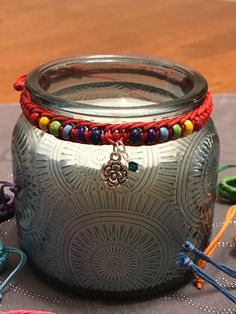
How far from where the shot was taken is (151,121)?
0.39m

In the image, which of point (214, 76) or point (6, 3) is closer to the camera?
point (214, 76)

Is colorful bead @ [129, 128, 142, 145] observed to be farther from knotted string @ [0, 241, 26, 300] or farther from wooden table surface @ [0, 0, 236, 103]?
wooden table surface @ [0, 0, 236, 103]

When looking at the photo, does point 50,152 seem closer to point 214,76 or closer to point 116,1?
point 214,76

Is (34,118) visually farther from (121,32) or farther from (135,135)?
(121,32)

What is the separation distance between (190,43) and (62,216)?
25.8 inches

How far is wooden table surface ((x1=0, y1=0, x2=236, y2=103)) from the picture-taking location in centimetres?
91

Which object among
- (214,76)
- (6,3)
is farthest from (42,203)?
(6,3)

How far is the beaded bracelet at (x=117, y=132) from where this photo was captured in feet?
1.25

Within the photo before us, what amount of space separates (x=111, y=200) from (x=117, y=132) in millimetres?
44

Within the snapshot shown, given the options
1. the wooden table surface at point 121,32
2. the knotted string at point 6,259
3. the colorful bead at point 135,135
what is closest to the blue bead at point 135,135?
the colorful bead at point 135,135

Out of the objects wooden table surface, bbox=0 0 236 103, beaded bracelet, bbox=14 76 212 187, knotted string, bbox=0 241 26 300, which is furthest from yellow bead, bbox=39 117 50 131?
wooden table surface, bbox=0 0 236 103

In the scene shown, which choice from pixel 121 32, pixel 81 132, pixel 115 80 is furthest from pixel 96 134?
pixel 121 32

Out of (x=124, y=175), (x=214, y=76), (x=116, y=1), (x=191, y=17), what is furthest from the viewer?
(x=116, y=1)

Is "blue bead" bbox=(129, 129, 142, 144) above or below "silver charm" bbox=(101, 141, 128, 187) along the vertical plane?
above
